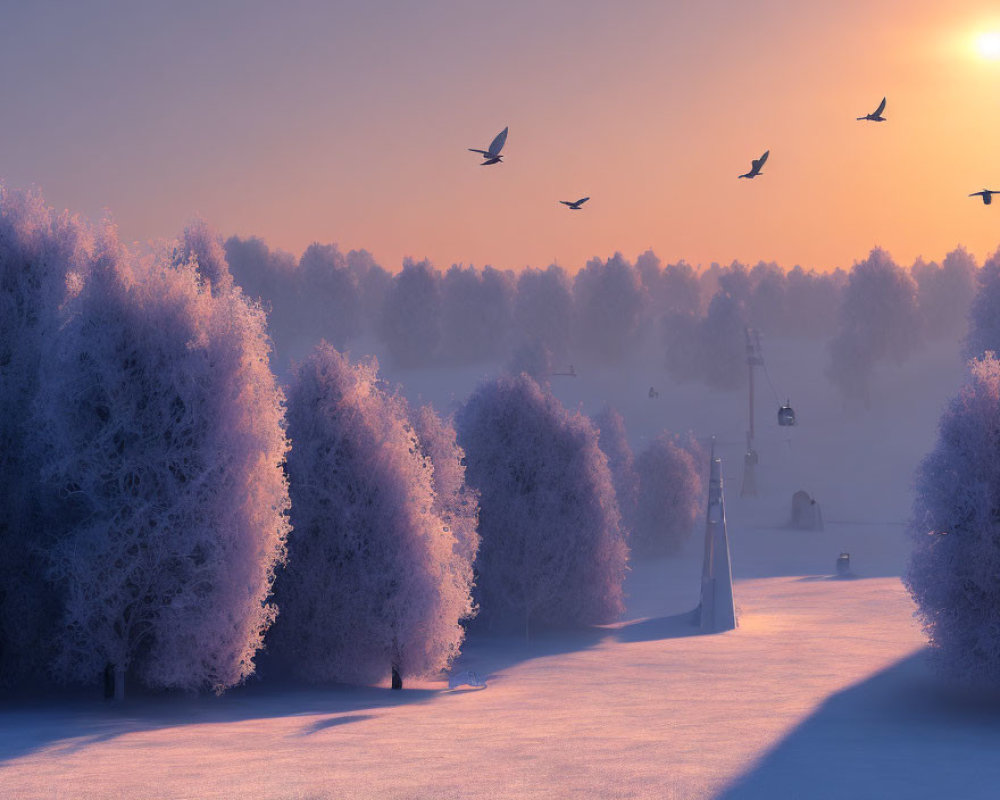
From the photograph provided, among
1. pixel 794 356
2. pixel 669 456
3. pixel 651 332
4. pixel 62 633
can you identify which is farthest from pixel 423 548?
pixel 651 332

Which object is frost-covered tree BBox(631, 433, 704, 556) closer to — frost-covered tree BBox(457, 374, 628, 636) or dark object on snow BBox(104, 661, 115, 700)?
frost-covered tree BBox(457, 374, 628, 636)

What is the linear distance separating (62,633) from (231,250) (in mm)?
139923

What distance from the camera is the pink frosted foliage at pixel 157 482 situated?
20.4 metres

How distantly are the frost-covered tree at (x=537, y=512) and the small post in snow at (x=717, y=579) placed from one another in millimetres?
3135

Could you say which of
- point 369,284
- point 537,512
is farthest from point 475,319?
point 537,512

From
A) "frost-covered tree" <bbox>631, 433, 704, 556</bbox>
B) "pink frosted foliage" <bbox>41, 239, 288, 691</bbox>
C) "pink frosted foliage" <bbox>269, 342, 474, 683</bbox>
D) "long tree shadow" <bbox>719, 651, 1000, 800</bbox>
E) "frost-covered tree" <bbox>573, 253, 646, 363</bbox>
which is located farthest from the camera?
"frost-covered tree" <bbox>573, 253, 646, 363</bbox>

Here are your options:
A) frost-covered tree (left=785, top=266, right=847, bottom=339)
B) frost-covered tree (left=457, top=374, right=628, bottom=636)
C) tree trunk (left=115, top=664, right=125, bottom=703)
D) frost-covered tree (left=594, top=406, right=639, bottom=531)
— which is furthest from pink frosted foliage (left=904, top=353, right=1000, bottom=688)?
frost-covered tree (left=785, top=266, right=847, bottom=339)

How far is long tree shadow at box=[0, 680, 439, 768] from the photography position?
16609 millimetres

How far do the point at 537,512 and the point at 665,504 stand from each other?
1125 inches

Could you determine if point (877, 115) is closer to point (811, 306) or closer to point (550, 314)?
point (550, 314)

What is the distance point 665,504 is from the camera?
64.0m

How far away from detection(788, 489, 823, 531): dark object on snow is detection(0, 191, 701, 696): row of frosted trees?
4466 cm

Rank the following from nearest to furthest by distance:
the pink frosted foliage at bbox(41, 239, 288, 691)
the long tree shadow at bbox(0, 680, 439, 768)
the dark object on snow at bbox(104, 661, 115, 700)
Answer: the long tree shadow at bbox(0, 680, 439, 768) → the pink frosted foliage at bbox(41, 239, 288, 691) → the dark object on snow at bbox(104, 661, 115, 700)

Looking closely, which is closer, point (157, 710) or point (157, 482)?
point (157, 482)
